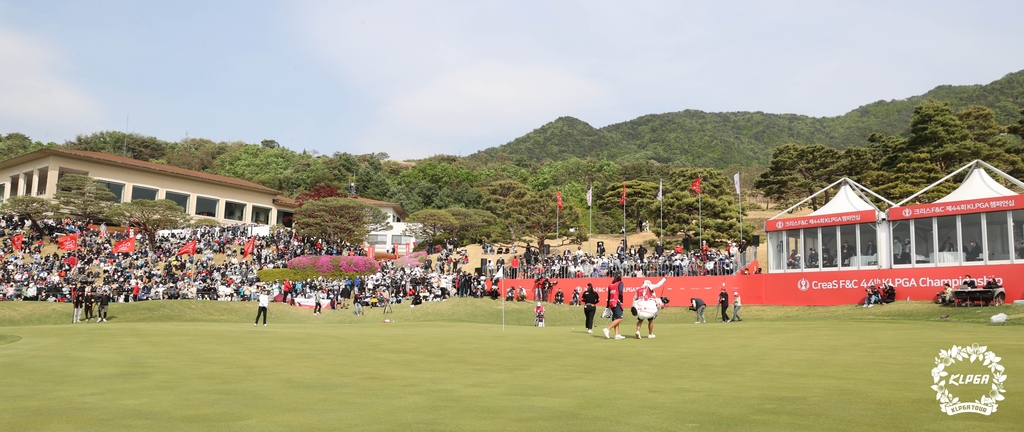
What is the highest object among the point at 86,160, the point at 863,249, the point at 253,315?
the point at 86,160

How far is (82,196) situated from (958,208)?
71.0m

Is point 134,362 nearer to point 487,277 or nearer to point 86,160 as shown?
point 487,277

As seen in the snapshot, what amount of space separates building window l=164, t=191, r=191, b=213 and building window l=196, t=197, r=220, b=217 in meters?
1.37

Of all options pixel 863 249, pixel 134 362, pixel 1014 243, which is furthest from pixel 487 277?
pixel 134 362

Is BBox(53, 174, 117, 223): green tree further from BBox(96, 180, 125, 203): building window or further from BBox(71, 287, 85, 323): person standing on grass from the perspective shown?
BBox(71, 287, 85, 323): person standing on grass

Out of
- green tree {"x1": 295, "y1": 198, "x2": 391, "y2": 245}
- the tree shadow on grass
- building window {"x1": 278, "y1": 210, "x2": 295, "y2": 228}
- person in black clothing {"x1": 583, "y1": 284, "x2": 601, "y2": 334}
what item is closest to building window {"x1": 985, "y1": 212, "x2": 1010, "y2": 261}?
person in black clothing {"x1": 583, "y1": 284, "x2": 601, "y2": 334}

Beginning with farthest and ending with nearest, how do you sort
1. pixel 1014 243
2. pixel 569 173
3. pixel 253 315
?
1. pixel 569 173
2. pixel 253 315
3. pixel 1014 243

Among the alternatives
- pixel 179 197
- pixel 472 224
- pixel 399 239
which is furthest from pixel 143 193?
pixel 472 224

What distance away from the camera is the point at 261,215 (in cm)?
8756

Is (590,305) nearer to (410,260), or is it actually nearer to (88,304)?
(88,304)

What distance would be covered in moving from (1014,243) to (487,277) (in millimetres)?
26019

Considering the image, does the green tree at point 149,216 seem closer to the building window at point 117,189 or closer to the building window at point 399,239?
the building window at point 117,189

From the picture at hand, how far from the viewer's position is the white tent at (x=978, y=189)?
29.3 meters

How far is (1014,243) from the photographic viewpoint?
90.6 ft
